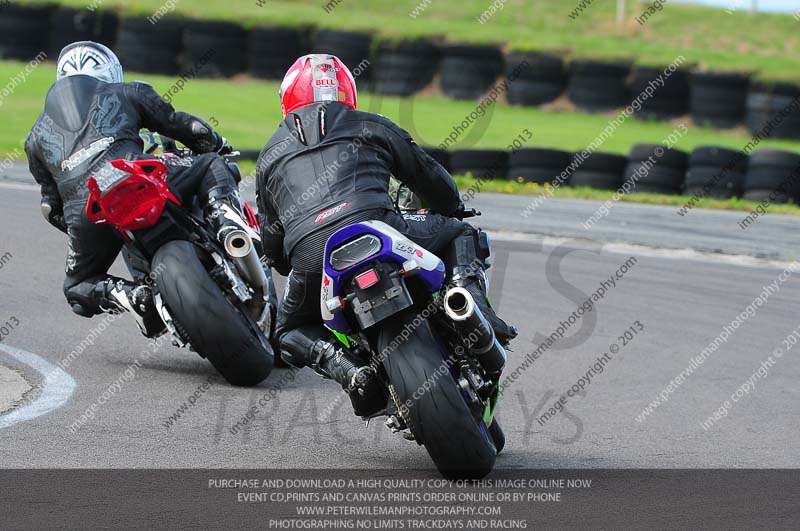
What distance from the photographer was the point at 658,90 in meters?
25.2

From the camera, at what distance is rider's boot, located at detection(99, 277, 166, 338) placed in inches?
255

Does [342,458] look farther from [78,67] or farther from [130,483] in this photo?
[78,67]

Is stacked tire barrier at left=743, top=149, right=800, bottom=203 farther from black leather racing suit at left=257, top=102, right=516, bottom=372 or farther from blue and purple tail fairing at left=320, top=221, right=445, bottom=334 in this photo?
blue and purple tail fairing at left=320, top=221, right=445, bottom=334

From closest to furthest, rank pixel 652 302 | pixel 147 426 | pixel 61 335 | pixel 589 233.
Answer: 1. pixel 147 426
2. pixel 61 335
3. pixel 652 302
4. pixel 589 233

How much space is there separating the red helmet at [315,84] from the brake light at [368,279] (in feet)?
3.16

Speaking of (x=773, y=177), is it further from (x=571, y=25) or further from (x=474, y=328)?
(x=571, y=25)

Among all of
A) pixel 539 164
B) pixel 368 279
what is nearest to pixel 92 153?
pixel 368 279

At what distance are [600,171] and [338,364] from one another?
38.9 feet

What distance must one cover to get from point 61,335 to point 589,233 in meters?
6.19

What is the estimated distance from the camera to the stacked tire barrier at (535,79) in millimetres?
25375

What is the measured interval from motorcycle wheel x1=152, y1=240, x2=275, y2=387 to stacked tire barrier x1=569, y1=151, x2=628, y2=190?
34.4 feet

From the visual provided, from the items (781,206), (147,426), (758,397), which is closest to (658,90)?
(781,206)

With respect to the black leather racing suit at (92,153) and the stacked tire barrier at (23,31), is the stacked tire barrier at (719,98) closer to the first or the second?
the stacked tire barrier at (23,31)

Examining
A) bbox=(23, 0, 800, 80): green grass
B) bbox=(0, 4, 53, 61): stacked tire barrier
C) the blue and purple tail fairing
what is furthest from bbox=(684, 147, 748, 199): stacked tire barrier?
bbox=(0, 4, 53, 61): stacked tire barrier
